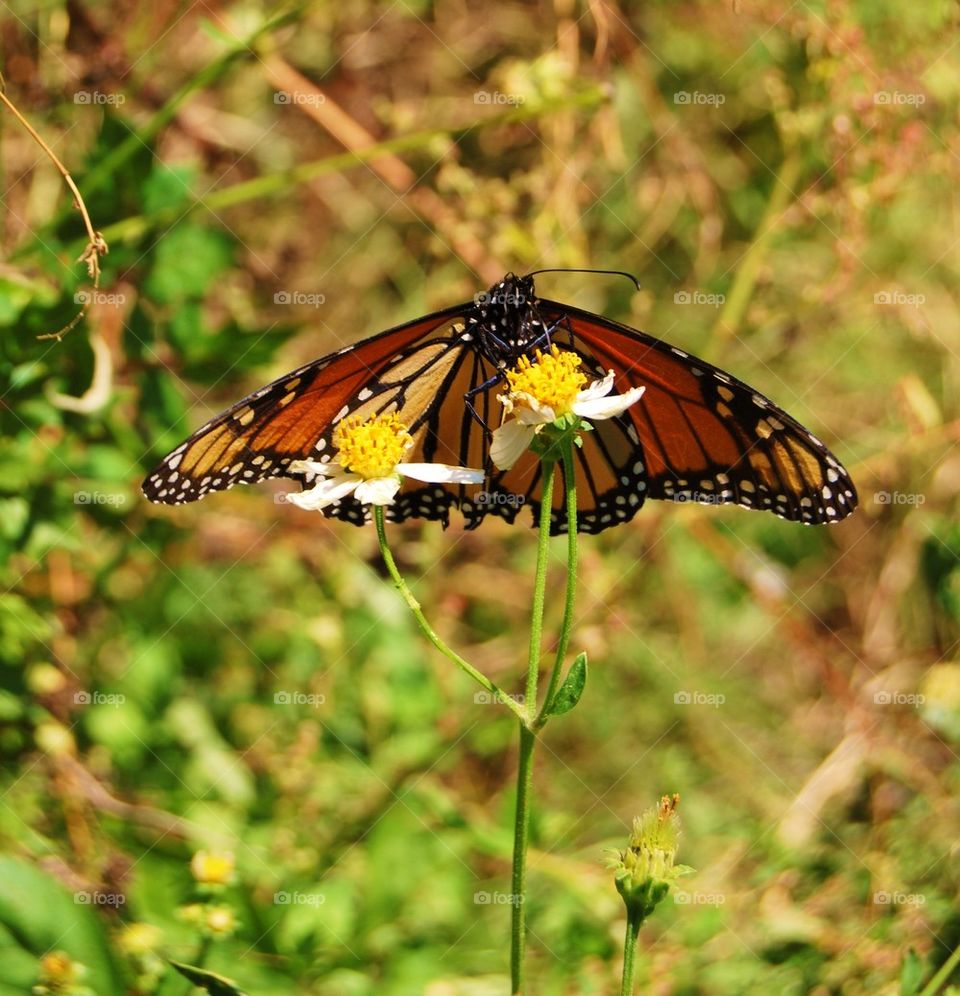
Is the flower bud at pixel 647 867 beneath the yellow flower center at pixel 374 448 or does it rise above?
beneath
